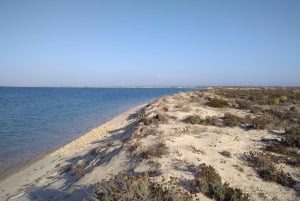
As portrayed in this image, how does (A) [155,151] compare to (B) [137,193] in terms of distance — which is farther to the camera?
(A) [155,151]

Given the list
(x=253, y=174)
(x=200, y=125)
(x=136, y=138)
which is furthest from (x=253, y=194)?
(x=200, y=125)

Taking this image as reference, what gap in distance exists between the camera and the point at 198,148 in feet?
36.3

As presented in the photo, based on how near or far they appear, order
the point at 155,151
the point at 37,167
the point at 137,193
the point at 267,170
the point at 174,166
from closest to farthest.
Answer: the point at 137,193 < the point at 267,170 < the point at 174,166 < the point at 155,151 < the point at 37,167

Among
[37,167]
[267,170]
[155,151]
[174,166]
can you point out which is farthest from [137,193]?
[37,167]

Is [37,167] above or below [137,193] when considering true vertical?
below

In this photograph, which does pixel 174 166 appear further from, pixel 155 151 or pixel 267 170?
pixel 267 170

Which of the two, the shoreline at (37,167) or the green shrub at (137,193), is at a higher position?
the green shrub at (137,193)

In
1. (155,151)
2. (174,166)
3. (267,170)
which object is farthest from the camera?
(155,151)

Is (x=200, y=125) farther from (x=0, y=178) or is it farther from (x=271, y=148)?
(x=0, y=178)

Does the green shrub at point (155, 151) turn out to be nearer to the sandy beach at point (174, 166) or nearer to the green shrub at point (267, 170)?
the sandy beach at point (174, 166)

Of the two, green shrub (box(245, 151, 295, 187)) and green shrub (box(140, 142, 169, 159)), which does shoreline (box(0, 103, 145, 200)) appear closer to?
green shrub (box(140, 142, 169, 159))

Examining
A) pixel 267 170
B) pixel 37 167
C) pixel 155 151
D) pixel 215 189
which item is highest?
pixel 155 151

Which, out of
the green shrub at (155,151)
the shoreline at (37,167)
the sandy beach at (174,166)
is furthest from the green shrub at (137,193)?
the shoreline at (37,167)

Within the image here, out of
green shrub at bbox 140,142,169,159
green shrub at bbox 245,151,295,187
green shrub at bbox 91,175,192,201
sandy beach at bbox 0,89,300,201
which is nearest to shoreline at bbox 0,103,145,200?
sandy beach at bbox 0,89,300,201
